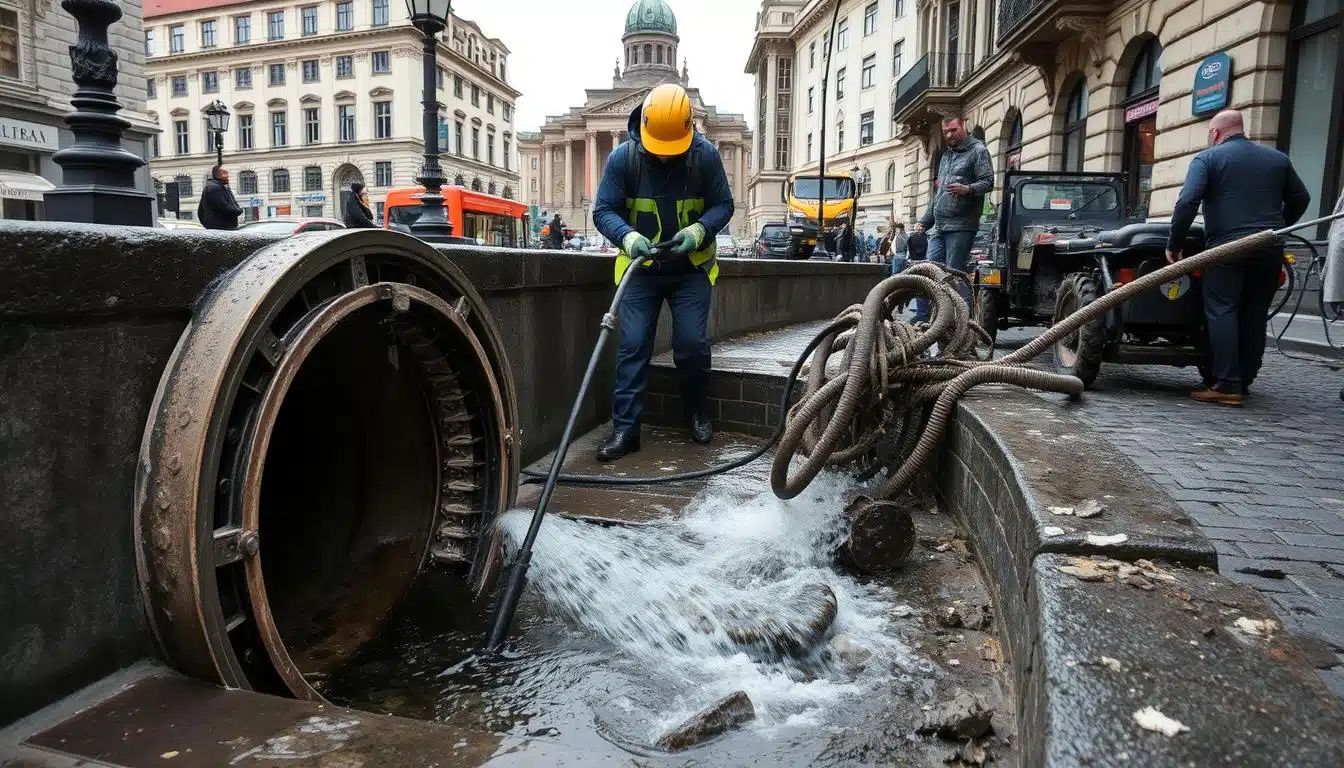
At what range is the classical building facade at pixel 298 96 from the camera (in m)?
63.2

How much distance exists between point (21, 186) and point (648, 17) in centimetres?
8717

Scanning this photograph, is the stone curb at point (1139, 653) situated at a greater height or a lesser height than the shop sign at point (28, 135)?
lesser

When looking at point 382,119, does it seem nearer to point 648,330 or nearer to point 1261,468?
point 648,330

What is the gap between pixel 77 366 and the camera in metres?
→ 1.75

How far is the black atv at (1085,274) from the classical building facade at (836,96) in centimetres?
2748

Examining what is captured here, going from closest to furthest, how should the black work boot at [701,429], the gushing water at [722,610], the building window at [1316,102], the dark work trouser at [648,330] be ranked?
the gushing water at [722,610], the dark work trouser at [648,330], the black work boot at [701,429], the building window at [1316,102]

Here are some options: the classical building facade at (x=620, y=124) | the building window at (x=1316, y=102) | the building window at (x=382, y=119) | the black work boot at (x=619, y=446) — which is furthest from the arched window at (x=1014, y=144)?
the classical building facade at (x=620, y=124)

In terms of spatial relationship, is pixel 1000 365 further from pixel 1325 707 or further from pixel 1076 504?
pixel 1325 707

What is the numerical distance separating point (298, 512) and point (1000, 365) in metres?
2.93

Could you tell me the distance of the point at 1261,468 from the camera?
379 cm

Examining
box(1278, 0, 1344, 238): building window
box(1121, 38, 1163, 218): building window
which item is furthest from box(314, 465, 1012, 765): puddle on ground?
box(1121, 38, 1163, 218): building window

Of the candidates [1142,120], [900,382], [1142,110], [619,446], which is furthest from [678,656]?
[1142,120]

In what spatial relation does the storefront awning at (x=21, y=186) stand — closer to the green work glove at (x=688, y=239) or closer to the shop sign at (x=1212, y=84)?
the green work glove at (x=688, y=239)

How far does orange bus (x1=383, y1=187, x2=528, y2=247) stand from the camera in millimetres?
28500
